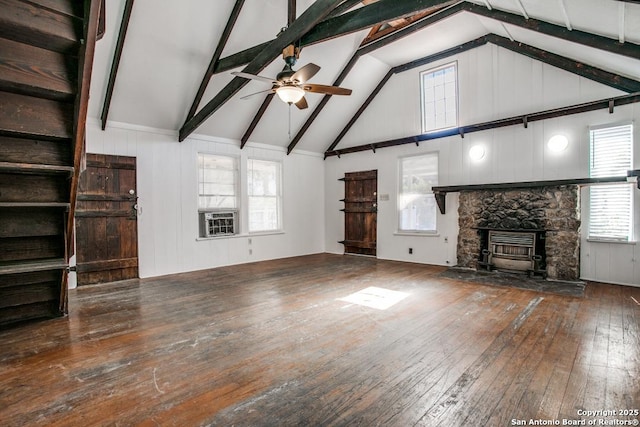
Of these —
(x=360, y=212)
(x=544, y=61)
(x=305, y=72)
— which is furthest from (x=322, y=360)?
(x=544, y=61)

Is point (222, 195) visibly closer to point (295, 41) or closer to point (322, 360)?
point (295, 41)

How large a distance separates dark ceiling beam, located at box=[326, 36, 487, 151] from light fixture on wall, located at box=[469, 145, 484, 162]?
5.94 ft

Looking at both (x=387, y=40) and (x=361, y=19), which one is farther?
(x=387, y=40)

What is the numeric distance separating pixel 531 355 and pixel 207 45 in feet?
17.3

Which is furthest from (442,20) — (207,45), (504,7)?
(207,45)

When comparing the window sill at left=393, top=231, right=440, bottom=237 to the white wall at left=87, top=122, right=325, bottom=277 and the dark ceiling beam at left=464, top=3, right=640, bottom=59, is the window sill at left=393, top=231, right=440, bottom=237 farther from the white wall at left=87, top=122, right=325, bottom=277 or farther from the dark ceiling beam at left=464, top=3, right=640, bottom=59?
the dark ceiling beam at left=464, top=3, right=640, bottom=59

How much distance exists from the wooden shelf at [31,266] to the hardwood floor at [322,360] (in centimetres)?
66

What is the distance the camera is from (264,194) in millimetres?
7477

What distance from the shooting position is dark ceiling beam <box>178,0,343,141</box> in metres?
3.33

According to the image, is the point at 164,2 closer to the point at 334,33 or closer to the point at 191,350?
the point at 334,33

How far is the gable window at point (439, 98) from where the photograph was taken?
6.36 metres

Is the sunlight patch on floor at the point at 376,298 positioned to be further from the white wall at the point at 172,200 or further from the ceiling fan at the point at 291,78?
the white wall at the point at 172,200

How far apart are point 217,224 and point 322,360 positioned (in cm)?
464

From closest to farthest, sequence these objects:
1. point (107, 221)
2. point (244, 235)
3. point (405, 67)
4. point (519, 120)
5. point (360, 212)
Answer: point (107, 221), point (519, 120), point (405, 67), point (244, 235), point (360, 212)
